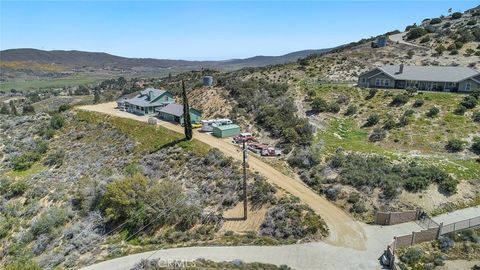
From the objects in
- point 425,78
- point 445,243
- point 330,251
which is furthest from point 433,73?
point 330,251

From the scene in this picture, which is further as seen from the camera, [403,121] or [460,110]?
[460,110]

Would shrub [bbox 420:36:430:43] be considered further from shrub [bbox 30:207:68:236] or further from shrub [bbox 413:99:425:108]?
shrub [bbox 30:207:68:236]

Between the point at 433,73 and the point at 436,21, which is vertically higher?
the point at 436,21

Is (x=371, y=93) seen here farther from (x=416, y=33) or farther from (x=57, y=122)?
(x=57, y=122)

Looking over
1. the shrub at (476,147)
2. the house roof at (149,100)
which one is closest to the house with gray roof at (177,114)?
the house roof at (149,100)

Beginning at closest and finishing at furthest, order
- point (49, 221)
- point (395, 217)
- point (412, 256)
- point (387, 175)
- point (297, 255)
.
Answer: point (412, 256), point (297, 255), point (395, 217), point (49, 221), point (387, 175)

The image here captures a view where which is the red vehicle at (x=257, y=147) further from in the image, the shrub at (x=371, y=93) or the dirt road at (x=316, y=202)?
the shrub at (x=371, y=93)
